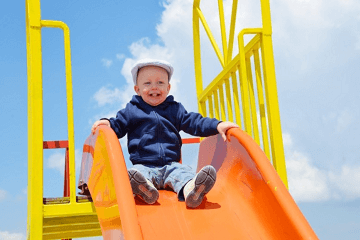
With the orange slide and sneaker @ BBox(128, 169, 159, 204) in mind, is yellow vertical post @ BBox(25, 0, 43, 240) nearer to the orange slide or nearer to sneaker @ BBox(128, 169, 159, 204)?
the orange slide

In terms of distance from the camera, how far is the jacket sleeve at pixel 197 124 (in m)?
2.95

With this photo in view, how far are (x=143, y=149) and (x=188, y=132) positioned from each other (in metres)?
0.39

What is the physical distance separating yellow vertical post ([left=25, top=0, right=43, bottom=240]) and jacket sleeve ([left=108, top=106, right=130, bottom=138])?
22.6 inches

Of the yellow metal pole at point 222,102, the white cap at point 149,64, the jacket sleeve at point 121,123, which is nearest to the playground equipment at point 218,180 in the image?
the yellow metal pole at point 222,102

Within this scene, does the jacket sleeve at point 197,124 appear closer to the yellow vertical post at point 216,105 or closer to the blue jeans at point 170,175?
the blue jeans at point 170,175

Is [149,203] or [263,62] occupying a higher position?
[263,62]

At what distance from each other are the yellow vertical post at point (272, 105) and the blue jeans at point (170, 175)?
64cm

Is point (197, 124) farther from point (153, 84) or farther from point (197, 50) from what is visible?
point (197, 50)

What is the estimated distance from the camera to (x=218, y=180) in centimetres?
303

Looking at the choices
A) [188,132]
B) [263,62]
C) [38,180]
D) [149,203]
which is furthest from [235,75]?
[38,180]

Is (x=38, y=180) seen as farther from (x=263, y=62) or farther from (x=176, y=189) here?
(x=263, y=62)

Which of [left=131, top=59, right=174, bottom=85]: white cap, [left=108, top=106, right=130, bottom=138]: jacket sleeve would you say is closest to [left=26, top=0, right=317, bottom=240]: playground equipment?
[left=108, top=106, right=130, bottom=138]: jacket sleeve

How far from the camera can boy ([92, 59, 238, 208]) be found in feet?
9.32

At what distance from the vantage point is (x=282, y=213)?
7.50 ft
